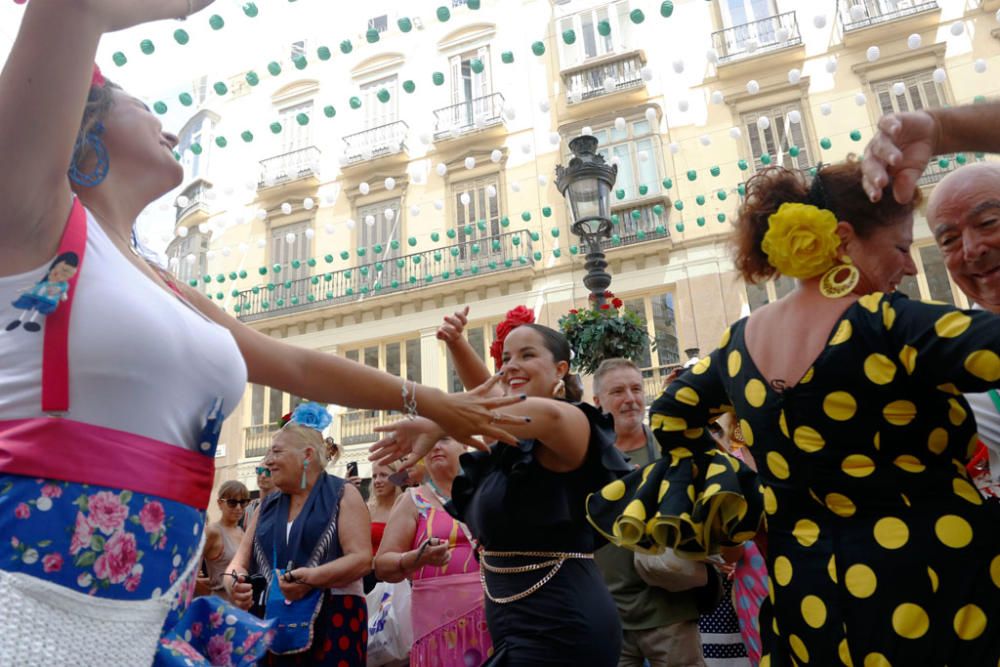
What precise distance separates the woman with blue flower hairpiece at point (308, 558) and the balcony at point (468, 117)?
15.9 meters

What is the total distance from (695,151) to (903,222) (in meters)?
16.2

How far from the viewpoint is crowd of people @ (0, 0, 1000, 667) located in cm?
122

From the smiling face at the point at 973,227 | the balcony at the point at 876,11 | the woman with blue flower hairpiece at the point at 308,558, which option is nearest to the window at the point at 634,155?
the balcony at the point at 876,11

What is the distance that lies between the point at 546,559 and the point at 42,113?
2.17 m

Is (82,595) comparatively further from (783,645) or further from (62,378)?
(783,645)

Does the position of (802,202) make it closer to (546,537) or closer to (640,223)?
(546,537)

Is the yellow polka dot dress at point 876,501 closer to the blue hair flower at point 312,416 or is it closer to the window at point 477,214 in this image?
the blue hair flower at point 312,416

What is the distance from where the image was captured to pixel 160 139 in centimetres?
164

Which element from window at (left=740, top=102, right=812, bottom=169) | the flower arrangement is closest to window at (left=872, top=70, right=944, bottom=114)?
window at (left=740, top=102, right=812, bottom=169)

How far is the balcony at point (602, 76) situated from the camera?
723 inches

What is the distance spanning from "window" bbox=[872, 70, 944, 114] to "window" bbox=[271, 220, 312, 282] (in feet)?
49.6

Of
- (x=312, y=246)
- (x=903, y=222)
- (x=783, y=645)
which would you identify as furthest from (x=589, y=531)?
(x=312, y=246)

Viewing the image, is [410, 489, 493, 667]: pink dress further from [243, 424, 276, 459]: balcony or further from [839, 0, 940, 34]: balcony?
[839, 0, 940, 34]: balcony

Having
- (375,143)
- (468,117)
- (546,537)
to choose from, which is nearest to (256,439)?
(375,143)
